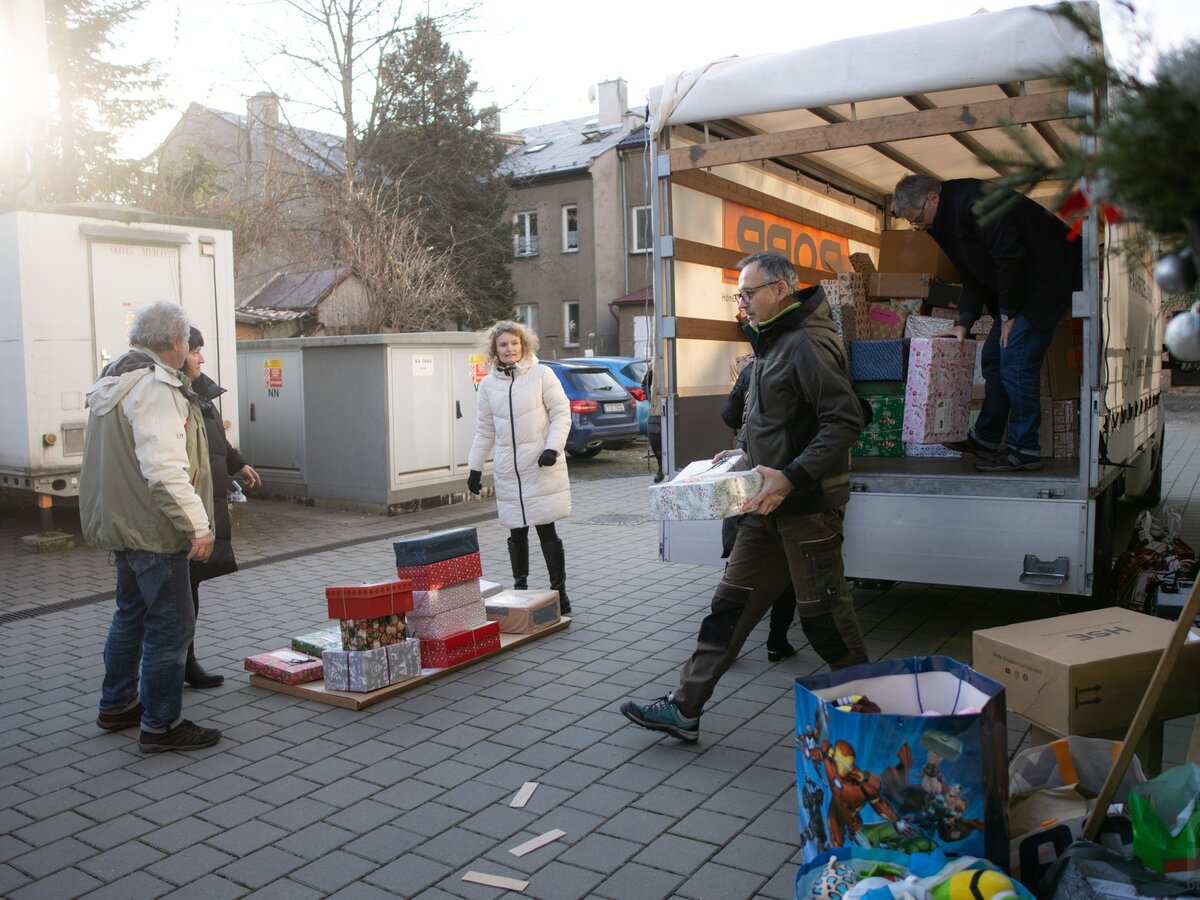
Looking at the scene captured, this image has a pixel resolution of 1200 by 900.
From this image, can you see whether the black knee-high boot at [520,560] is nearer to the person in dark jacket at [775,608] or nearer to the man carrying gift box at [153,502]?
the person in dark jacket at [775,608]

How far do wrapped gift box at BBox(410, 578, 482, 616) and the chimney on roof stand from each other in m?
36.0

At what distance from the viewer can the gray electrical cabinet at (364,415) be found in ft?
35.8

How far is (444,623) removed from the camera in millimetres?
5398

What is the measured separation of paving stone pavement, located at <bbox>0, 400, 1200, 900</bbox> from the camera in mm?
3330

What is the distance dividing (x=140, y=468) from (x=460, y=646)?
194 cm

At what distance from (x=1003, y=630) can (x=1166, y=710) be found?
1.90 ft

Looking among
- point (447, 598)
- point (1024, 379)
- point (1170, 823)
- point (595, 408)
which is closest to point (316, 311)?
point (595, 408)

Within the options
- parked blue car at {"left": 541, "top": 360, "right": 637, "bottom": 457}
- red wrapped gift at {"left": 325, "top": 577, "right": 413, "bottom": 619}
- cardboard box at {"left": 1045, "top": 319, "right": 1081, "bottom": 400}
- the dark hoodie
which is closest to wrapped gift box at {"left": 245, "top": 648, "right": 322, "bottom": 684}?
red wrapped gift at {"left": 325, "top": 577, "right": 413, "bottom": 619}

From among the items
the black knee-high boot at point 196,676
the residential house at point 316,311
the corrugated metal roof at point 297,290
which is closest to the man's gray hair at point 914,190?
the black knee-high boot at point 196,676

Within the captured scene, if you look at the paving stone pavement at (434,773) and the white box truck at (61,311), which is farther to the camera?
the white box truck at (61,311)

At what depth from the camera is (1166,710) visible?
3221mm

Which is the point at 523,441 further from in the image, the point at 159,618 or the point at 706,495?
the point at 706,495

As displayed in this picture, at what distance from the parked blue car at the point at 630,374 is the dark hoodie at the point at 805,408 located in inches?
447

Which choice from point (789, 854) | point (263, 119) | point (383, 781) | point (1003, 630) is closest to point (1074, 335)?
point (1003, 630)
